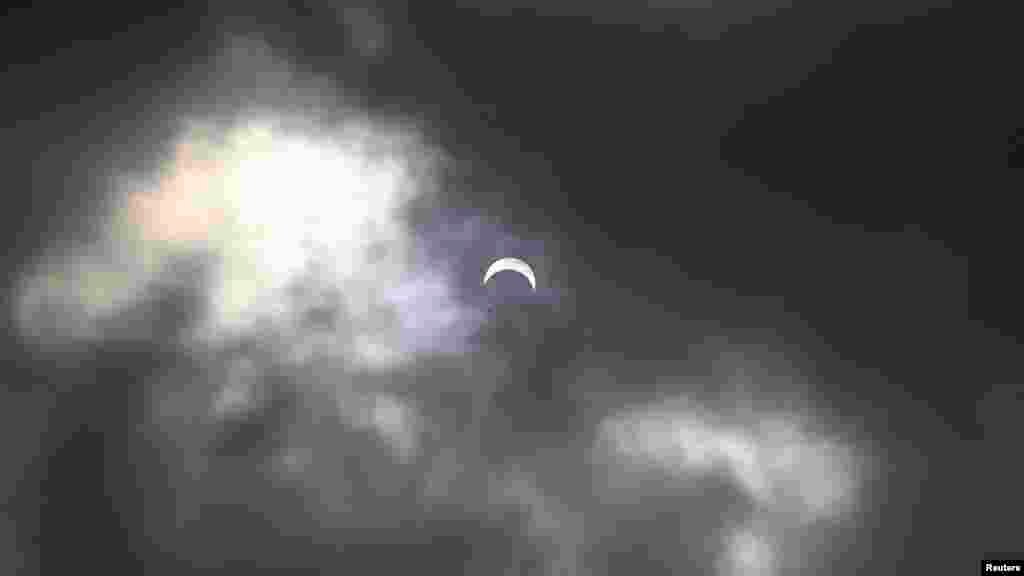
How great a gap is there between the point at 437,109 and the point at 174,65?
1485 cm

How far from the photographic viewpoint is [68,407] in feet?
162

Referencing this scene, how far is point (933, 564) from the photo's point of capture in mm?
49750

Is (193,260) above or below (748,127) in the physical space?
below

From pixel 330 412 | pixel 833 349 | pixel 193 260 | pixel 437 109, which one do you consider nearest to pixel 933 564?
pixel 833 349

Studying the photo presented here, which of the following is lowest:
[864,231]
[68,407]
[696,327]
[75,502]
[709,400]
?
[75,502]

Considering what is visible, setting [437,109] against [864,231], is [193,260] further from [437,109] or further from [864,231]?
[864,231]

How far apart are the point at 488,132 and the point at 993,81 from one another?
29.1 m

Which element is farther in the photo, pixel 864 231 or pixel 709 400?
pixel 864 231

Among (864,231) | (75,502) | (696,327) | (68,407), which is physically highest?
(864,231)

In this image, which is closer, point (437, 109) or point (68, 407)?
point (68, 407)

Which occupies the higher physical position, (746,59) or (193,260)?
(746,59)

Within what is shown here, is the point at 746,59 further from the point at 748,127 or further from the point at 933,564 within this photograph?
the point at 933,564

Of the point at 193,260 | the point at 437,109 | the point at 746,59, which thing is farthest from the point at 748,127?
the point at 193,260

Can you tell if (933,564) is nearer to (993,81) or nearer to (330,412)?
(993,81)
